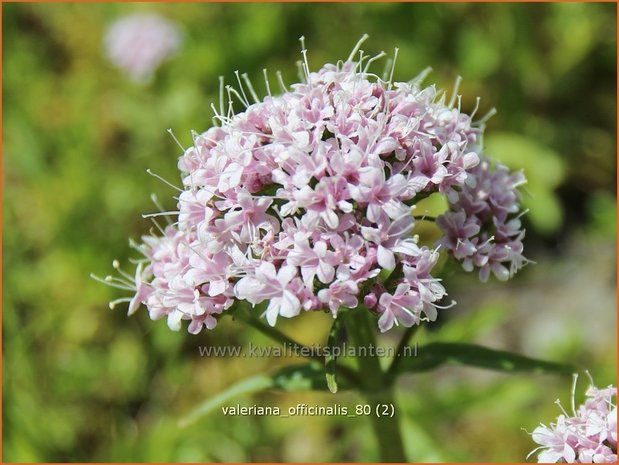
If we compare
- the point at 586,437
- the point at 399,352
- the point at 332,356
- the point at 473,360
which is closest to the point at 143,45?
the point at 399,352

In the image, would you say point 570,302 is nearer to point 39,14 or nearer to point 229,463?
point 229,463

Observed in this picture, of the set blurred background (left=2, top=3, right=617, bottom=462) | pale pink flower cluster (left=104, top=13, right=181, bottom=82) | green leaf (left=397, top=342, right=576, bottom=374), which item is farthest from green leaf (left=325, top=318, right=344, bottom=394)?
pale pink flower cluster (left=104, top=13, right=181, bottom=82)

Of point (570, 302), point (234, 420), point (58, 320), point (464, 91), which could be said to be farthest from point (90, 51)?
point (570, 302)

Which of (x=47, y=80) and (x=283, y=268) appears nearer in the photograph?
(x=283, y=268)

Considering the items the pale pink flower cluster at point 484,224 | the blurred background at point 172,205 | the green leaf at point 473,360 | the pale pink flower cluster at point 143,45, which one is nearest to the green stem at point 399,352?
the green leaf at point 473,360

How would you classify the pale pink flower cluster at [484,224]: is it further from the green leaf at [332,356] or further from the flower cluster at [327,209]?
the green leaf at [332,356]

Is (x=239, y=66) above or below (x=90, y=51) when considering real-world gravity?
below
